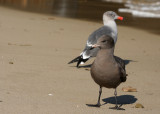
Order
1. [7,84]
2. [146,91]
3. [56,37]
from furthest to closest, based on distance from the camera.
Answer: [56,37] → [146,91] → [7,84]

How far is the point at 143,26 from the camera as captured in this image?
15523mm

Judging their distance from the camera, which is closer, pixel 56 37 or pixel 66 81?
pixel 66 81

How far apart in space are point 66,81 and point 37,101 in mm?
1527

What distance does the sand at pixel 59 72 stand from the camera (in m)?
5.67

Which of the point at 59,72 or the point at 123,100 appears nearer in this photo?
the point at 123,100

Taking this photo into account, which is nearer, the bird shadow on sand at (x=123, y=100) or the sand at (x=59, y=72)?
the sand at (x=59, y=72)

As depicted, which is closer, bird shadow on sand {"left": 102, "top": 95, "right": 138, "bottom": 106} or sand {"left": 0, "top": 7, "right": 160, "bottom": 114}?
sand {"left": 0, "top": 7, "right": 160, "bottom": 114}

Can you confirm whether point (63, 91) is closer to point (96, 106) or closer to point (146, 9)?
point (96, 106)

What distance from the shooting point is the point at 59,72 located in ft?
25.6

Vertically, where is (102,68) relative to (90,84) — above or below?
above

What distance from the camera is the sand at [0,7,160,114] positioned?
5.67 meters

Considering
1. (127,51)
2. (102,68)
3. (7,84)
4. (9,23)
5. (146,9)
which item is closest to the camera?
(102,68)

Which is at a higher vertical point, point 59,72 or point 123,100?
point 123,100

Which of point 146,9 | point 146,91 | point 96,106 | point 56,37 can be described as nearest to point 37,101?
point 96,106
